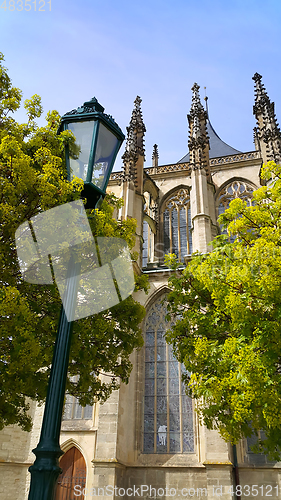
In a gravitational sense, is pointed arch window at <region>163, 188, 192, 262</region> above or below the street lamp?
above

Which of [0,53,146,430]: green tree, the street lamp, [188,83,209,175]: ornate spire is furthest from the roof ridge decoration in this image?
the street lamp

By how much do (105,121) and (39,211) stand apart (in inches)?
84.9

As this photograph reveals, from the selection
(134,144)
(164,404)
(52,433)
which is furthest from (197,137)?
(52,433)

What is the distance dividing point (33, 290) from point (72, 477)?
8146 millimetres

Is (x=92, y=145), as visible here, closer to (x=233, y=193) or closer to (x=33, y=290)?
(x=33, y=290)

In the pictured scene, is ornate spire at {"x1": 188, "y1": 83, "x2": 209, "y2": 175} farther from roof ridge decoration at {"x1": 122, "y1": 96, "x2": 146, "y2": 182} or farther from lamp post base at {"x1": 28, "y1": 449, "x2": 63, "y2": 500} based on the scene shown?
lamp post base at {"x1": 28, "y1": 449, "x2": 63, "y2": 500}

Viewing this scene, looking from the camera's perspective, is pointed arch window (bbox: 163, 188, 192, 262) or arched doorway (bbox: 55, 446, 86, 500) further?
pointed arch window (bbox: 163, 188, 192, 262)

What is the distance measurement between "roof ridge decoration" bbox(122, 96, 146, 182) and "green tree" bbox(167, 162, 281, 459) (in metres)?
9.55

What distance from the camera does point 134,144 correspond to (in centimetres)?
1750

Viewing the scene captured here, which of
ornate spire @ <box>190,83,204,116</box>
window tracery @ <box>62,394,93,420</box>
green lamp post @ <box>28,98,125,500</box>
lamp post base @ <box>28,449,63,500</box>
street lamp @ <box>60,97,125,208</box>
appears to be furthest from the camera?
ornate spire @ <box>190,83,204,116</box>

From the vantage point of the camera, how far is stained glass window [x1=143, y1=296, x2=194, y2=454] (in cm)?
1196

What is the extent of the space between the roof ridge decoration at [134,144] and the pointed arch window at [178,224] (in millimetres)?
3152

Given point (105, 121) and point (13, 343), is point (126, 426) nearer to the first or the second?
point (13, 343)

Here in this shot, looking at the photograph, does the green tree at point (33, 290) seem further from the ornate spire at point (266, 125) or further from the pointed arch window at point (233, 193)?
the pointed arch window at point (233, 193)
